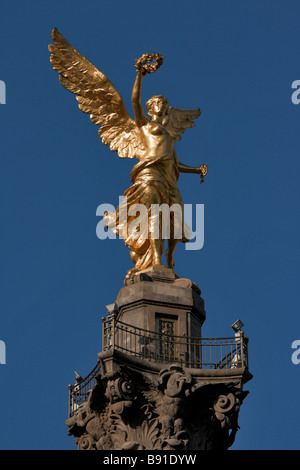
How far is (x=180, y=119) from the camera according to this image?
193 feet

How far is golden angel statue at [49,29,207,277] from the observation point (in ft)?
181

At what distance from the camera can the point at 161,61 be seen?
5594 centimetres

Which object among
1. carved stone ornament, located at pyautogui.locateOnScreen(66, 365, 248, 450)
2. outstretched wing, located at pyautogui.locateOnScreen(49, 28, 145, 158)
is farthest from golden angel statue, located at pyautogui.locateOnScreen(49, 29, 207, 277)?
carved stone ornament, located at pyautogui.locateOnScreen(66, 365, 248, 450)

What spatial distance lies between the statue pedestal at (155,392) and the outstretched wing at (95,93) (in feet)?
27.0

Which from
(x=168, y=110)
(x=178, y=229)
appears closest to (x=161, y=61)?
(x=168, y=110)

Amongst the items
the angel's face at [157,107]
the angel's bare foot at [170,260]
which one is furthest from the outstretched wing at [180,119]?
the angel's bare foot at [170,260]

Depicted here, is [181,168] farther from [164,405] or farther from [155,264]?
[164,405]

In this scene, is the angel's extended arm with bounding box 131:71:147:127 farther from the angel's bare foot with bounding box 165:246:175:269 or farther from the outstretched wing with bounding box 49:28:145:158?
the angel's bare foot with bounding box 165:246:175:269

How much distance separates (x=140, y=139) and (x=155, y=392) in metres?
11.4

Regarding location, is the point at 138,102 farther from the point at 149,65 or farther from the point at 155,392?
the point at 155,392

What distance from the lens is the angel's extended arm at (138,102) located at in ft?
184

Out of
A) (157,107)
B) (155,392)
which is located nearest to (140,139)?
(157,107)

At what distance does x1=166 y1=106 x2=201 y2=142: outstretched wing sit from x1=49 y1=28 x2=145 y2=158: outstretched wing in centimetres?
150
